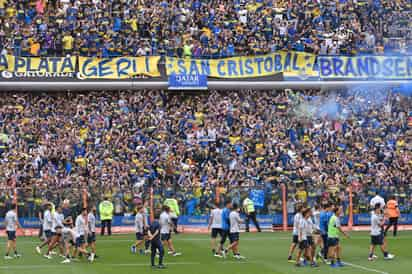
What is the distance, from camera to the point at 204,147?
1656 inches

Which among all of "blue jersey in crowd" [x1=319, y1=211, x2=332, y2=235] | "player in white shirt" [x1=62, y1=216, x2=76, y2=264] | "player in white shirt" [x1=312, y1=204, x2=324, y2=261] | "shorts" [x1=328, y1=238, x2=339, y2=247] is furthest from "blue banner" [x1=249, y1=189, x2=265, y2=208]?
"player in white shirt" [x1=62, y1=216, x2=76, y2=264]

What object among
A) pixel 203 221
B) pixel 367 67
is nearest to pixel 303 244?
pixel 203 221

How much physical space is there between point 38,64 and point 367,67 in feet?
59.5

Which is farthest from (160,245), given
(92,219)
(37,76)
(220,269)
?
(37,76)

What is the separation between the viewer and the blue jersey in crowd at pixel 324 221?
26614 millimetres

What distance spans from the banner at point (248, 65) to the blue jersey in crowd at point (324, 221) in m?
19.7

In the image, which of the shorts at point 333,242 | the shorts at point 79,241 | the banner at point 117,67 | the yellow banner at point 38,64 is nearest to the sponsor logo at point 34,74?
the yellow banner at point 38,64

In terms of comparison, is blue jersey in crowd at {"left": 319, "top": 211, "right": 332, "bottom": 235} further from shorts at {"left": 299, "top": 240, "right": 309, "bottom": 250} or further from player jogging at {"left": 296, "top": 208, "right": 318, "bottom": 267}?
shorts at {"left": 299, "top": 240, "right": 309, "bottom": 250}

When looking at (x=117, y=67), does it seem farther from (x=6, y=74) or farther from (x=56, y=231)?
(x=56, y=231)

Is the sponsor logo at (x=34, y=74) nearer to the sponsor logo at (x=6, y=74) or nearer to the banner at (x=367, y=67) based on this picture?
the sponsor logo at (x=6, y=74)

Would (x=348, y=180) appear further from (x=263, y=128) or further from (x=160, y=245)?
(x=160, y=245)

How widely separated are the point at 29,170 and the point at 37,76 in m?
6.76

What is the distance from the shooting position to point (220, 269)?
2528cm

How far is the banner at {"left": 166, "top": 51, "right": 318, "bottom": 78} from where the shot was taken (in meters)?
45.4
